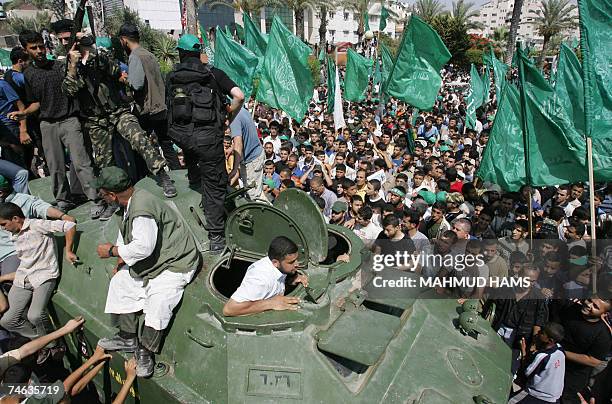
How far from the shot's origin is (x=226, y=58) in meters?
12.1

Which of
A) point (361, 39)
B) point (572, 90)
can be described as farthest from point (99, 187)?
point (361, 39)

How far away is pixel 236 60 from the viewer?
475 inches

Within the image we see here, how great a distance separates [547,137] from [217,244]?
5.12 m

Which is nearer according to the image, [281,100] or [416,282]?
[416,282]

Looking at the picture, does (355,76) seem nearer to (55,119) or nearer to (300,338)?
(55,119)

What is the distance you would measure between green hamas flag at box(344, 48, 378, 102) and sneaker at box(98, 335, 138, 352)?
1288 cm

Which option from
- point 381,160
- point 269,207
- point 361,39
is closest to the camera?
point 269,207

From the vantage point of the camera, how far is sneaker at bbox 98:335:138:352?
4273mm

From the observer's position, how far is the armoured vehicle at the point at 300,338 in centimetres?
357

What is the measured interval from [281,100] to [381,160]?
2978 mm

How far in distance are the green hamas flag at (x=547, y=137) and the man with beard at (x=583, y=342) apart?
2435mm

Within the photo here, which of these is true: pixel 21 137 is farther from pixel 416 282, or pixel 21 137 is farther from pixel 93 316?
pixel 416 282

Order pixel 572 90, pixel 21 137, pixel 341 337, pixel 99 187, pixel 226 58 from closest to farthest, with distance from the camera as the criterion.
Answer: pixel 341 337 < pixel 99 187 < pixel 21 137 < pixel 572 90 < pixel 226 58

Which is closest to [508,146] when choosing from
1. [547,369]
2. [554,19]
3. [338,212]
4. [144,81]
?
[338,212]
